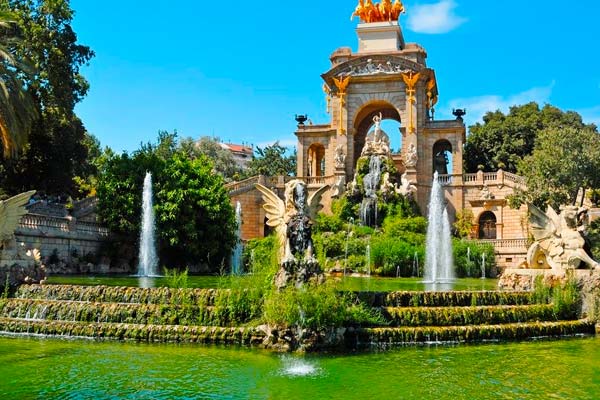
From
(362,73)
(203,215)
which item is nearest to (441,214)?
(362,73)

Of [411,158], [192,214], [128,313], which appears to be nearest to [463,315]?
[128,313]

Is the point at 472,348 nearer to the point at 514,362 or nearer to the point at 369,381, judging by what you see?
the point at 514,362

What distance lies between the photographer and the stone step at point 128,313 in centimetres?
1404

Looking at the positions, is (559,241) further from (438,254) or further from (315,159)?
(315,159)

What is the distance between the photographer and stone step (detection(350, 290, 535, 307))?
14383mm

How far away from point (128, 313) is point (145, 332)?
89 cm

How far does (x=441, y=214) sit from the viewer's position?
4131cm

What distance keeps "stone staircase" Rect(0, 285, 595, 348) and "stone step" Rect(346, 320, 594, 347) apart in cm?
2

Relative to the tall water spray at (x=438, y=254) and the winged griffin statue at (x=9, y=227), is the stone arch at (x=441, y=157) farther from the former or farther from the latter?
the winged griffin statue at (x=9, y=227)

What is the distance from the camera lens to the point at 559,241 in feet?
56.4

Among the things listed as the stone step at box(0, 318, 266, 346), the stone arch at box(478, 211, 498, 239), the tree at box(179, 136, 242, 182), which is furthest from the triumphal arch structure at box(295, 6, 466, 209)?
the stone step at box(0, 318, 266, 346)

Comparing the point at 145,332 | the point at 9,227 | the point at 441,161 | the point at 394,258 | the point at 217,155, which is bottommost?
the point at 145,332

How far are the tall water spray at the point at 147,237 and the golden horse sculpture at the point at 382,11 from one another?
2700cm

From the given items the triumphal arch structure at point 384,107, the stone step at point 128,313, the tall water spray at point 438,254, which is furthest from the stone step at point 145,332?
the triumphal arch structure at point 384,107
